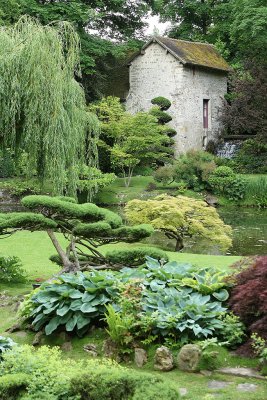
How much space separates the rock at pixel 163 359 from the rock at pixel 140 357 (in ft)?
0.52

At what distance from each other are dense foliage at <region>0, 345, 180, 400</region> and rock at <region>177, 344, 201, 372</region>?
112 cm

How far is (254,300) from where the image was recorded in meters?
5.94

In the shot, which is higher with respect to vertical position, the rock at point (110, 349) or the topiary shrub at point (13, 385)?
the topiary shrub at point (13, 385)

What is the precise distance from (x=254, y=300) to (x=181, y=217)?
9.66 meters

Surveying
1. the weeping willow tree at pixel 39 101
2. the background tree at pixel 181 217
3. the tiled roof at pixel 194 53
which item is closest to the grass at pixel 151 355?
the weeping willow tree at pixel 39 101

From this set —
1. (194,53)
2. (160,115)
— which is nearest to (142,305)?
(160,115)

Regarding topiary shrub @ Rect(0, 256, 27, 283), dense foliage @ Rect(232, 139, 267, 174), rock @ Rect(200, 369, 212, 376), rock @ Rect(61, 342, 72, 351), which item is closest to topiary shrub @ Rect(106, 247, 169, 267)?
topiary shrub @ Rect(0, 256, 27, 283)

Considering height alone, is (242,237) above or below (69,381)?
below

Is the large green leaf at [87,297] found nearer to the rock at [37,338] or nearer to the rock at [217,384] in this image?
the rock at [37,338]

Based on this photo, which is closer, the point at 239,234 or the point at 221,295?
the point at 221,295

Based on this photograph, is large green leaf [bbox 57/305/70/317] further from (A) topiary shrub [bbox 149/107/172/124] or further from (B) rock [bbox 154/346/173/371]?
(A) topiary shrub [bbox 149/107/172/124]

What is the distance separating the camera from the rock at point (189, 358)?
18.6ft

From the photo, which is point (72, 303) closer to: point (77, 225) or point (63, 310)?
point (63, 310)

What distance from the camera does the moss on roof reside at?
35062mm
